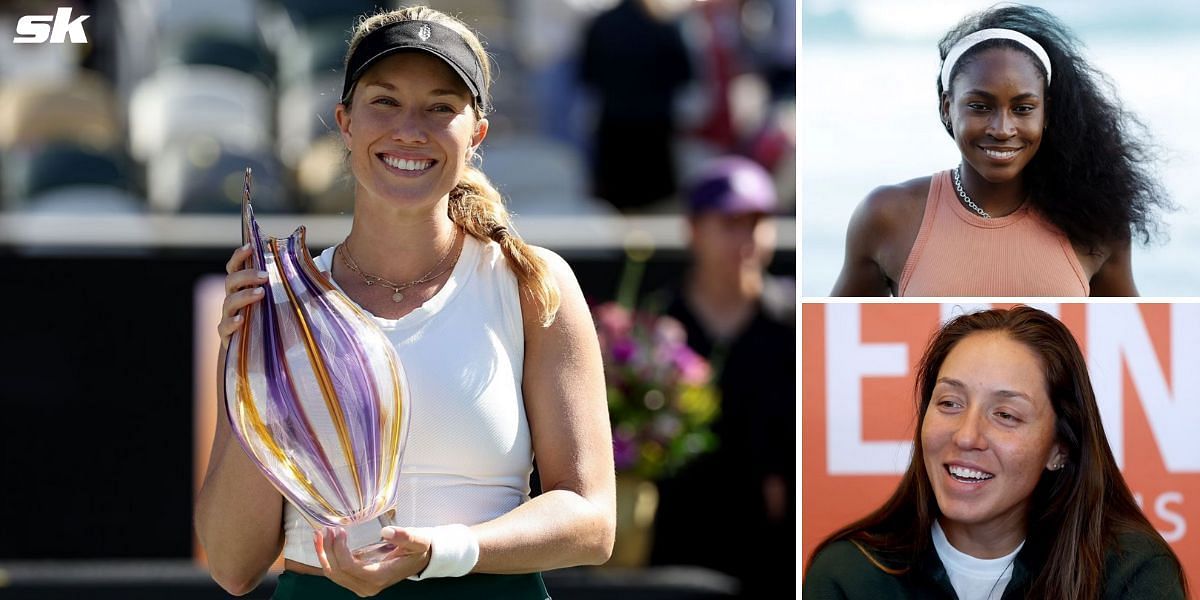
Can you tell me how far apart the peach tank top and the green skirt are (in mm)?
718

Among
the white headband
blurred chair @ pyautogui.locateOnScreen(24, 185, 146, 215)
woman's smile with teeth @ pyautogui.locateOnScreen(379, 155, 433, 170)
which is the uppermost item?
blurred chair @ pyautogui.locateOnScreen(24, 185, 146, 215)

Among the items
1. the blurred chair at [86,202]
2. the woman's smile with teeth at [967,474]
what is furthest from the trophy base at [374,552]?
the blurred chair at [86,202]

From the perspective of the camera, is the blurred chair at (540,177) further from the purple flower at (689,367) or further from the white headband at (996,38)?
the white headband at (996,38)

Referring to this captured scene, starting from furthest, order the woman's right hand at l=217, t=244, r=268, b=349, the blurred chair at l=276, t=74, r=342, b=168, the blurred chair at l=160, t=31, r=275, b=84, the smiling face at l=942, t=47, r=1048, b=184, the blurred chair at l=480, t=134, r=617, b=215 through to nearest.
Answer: the blurred chair at l=160, t=31, r=275, b=84, the blurred chair at l=276, t=74, r=342, b=168, the blurred chair at l=480, t=134, r=617, b=215, the smiling face at l=942, t=47, r=1048, b=184, the woman's right hand at l=217, t=244, r=268, b=349

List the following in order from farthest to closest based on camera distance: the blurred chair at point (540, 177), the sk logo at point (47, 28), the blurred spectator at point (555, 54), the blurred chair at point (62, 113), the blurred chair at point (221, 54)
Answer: the blurred chair at point (221, 54)
the blurred spectator at point (555, 54)
the blurred chair at point (62, 113)
the blurred chair at point (540, 177)
the sk logo at point (47, 28)

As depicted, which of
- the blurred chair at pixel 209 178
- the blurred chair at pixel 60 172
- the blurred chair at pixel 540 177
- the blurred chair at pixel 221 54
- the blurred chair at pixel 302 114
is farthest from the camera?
the blurred chair at pixel 221 54

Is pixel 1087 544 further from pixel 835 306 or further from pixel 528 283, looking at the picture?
pixel 528 283

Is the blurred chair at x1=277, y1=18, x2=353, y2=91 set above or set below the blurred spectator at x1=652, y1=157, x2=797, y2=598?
above

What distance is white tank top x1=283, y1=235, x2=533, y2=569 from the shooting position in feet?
6.40

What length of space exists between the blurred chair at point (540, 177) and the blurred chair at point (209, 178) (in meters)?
0.72

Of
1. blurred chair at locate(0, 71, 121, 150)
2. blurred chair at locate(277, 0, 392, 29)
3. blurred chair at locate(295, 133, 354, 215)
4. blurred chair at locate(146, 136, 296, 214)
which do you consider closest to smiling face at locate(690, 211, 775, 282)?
blurred chair at locate(295, 133, 354, 215)

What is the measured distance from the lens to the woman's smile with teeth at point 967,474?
2186 millimetres

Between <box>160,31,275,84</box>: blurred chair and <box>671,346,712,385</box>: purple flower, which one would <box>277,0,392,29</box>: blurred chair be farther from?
<box>671,346,712,385</box>: purple flower

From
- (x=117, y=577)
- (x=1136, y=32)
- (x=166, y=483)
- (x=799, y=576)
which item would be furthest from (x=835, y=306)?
(x=166, y=483)
